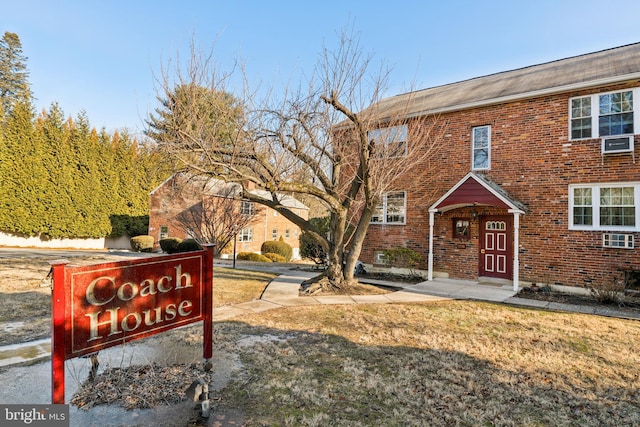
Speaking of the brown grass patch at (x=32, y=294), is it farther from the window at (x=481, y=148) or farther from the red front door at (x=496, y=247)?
the window at (x=481, y=148)

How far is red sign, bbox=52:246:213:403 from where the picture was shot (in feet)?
9.57

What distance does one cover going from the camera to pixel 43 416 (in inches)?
120

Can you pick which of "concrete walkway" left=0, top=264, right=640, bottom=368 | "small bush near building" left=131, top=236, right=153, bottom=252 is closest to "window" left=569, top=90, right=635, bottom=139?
"concrete walkway" left=0, top=264, right=640, bottom=368

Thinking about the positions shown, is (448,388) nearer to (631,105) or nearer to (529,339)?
(529,339)

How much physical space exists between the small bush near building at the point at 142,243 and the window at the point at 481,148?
2439cm

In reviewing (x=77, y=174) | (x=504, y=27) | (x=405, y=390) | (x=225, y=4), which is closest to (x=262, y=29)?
(x=225, y=4)

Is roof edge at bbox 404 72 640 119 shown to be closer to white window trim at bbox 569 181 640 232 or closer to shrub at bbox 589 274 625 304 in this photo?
white window trim at bbox 569 181 640 232

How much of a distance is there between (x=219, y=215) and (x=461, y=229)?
1114 centimetres

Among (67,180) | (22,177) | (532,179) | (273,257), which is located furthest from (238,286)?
(22,177)

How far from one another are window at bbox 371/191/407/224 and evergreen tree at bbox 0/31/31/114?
143 ft

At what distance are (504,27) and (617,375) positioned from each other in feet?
33.5

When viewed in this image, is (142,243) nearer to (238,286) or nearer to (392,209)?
(238,286)

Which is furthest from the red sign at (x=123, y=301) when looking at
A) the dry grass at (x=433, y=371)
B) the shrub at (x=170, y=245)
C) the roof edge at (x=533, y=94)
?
the shrub at (x=170, y=245)

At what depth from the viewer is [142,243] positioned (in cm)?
2639
